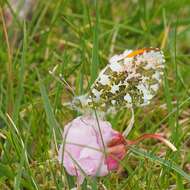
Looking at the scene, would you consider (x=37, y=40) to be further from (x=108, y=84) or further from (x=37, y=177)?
(x=108, y=84)

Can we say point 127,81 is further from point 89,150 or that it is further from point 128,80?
point 89,150

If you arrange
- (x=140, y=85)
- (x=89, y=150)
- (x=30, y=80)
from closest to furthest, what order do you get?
(x=89, y=150) → (x=140, y=85) → (x=30, y=80)

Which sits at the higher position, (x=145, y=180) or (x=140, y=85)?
Answer: (x=140, y=85)

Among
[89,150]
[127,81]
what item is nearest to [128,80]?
[127,81]

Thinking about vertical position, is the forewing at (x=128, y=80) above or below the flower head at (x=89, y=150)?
above

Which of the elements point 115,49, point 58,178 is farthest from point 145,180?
point 115,49

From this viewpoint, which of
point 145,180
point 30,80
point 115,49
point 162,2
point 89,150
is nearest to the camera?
point 89,150

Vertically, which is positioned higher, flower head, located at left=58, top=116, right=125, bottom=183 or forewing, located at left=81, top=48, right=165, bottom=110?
forewing, located at left=81, top=48, right=165, bottom=110

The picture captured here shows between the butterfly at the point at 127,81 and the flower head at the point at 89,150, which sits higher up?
the butterfly at the point at 127,81
